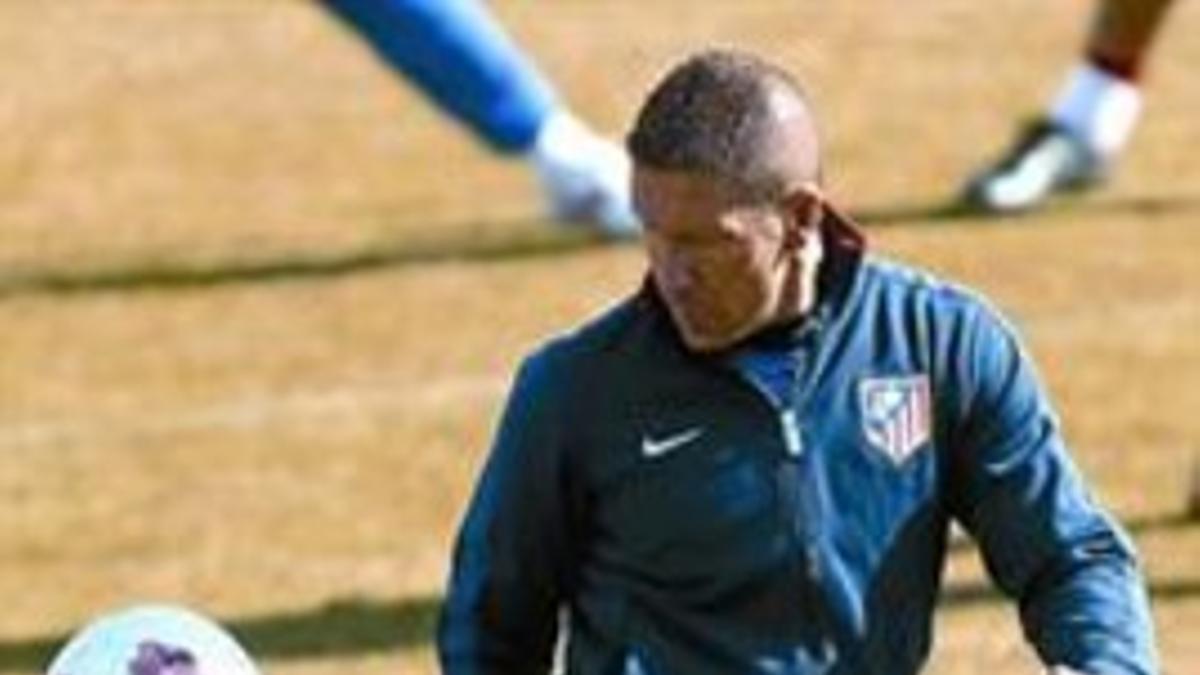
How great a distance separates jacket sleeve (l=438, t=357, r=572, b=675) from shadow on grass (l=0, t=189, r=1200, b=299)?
601cm

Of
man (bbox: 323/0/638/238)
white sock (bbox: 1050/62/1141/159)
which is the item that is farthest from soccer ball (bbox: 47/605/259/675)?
white sock (bbox: 1050/62/1141/159)

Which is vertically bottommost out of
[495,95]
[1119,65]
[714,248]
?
[714,248]

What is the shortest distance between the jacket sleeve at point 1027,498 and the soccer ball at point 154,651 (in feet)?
3.32

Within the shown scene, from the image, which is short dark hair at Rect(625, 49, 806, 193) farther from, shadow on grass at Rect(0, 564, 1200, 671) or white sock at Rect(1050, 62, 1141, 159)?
white sock at Rect(1050, 62, 1141, 159)

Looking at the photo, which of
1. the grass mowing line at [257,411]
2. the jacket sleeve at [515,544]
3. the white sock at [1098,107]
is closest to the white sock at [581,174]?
the white sock at [1098,107]

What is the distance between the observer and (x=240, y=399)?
33.9 ft

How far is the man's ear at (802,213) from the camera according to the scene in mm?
5324

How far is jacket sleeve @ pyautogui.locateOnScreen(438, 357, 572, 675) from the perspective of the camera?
18.3 ft

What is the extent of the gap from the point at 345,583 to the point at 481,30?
300 centimetres

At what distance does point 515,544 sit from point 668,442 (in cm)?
22

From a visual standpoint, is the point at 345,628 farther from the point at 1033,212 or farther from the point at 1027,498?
the point at 1033,212

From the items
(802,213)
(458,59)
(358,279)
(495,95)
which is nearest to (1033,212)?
(495,95)

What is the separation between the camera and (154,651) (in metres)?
5.95

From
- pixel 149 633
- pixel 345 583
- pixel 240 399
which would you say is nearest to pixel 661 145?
pixel 149 633
